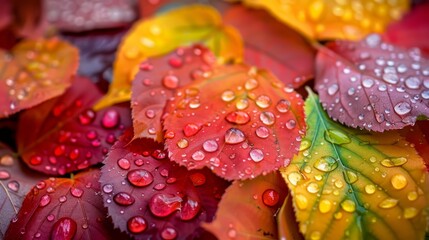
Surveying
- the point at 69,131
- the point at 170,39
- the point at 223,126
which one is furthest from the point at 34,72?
the point at 223,126

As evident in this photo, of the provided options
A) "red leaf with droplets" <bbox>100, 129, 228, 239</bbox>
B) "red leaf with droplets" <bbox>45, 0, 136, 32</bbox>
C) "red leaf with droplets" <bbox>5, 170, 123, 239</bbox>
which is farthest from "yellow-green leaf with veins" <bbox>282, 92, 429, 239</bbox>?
"red leaf with droplets" <bbox>45, 0, 136, 32</bbox>

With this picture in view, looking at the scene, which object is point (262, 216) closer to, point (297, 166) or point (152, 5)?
point (297, 166)

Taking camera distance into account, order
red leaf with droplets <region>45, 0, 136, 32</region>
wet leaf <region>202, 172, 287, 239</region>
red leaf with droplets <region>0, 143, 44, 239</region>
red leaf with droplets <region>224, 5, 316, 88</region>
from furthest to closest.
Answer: red leaf with droplets <region>45, 0, 136, 32</region>, red leaf with droplets <region>224, 5, 316, 88</region>, red leaf with droplets <region>0, 143, 44, 239</region>, wet leaf <region>202, 172, 287, 239</region>

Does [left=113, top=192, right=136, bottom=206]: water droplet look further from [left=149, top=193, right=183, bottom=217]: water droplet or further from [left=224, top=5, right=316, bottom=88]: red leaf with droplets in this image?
[left=224, top=5, right=316, bottom=88]: red leaf with droplets

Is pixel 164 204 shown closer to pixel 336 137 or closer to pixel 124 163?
pixel 124 163

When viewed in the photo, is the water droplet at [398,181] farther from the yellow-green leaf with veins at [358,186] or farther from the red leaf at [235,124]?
the red leaf at [235,124]

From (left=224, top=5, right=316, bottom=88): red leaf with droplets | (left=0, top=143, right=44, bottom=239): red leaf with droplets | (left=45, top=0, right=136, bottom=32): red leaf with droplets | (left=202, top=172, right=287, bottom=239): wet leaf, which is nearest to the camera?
(left=202, top=172, right=287, bottom=239): wet leaf
